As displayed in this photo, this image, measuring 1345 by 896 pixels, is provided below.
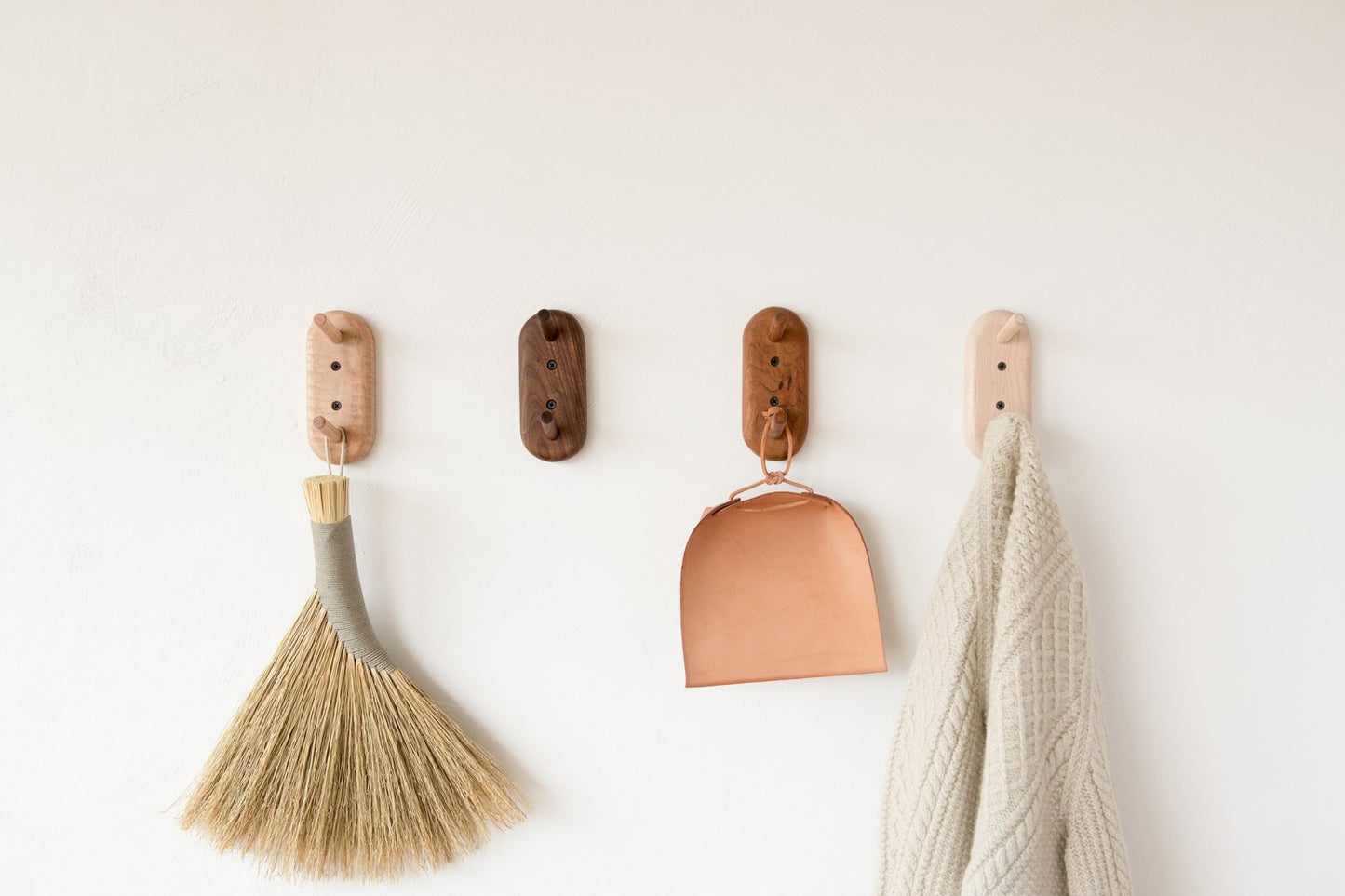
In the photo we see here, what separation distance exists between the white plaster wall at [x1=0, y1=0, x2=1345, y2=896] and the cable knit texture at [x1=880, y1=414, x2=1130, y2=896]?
8cm

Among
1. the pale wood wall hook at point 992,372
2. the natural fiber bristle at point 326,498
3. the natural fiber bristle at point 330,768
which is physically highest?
the pale wood wall hook at point 992,372

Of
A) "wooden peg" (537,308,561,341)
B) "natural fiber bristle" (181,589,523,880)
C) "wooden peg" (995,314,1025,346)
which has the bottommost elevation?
"natural fiber bristle" (181,589,523,880)

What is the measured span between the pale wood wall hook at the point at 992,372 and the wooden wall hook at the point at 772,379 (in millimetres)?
153

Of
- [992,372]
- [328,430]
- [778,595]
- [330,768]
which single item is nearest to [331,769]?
[330,768]

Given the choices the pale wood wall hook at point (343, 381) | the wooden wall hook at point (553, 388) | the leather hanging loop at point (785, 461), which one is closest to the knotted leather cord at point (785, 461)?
the leather hanging loop at point (785, 461)

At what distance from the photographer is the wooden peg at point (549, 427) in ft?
2.32

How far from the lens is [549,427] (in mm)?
706

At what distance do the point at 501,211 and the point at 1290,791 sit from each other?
0.92m

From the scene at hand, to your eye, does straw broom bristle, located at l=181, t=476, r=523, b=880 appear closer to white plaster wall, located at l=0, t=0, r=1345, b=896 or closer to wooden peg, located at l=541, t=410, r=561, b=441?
white plaster wall, located at l=0, t=0, r=1345, b=896

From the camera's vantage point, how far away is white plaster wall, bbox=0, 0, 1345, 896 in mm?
736

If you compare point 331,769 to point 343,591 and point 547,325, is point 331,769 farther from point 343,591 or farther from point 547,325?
point 547,325

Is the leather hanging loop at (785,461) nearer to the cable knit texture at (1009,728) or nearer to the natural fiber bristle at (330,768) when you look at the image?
the cable knit texture at (1009,728)

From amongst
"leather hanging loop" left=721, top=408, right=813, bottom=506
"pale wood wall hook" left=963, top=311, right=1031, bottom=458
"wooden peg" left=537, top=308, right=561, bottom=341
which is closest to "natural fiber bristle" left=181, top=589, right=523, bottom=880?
"wooden peg" left=537, top=308, right=561, bottom=341

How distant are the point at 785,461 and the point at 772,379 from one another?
76 mm
